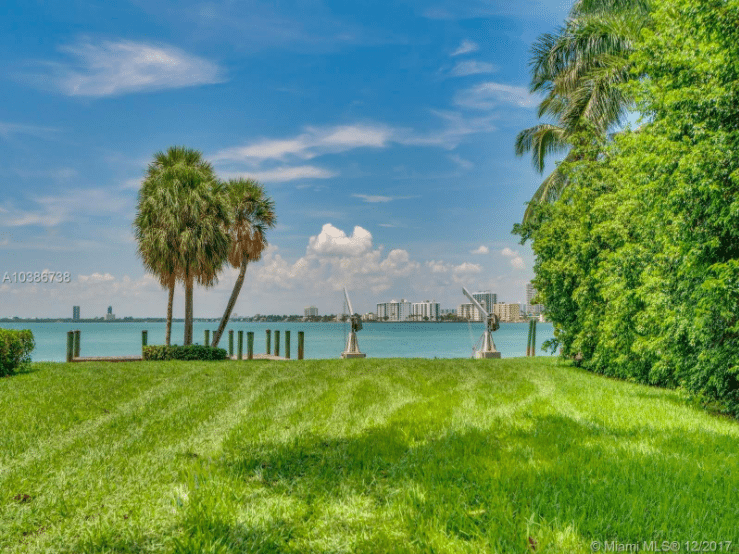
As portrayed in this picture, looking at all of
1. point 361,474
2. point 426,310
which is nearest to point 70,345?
point 361,474

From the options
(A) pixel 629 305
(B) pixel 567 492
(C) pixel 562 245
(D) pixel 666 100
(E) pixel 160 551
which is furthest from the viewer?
(C) pixel 562 245

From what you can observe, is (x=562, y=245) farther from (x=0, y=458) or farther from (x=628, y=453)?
(x=0, y=458)

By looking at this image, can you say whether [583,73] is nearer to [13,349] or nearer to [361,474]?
[361,474]

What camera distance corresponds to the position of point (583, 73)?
18.2m

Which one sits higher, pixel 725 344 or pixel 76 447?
pixel 725 344

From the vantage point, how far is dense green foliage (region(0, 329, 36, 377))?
39.0 feet

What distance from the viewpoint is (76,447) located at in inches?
198

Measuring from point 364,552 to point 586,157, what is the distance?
1407 centimetres

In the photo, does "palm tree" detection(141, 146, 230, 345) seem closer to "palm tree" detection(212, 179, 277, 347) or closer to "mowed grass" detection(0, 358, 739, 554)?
"palm tree" detection(212, 179, 277, 347)

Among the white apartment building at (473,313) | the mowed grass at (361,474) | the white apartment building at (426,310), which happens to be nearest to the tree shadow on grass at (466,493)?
the mowed grass at (361,474)

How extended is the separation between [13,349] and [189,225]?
945 cm

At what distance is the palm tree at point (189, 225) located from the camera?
20.2 metres

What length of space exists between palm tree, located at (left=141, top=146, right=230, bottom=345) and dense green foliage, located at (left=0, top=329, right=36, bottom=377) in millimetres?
7271

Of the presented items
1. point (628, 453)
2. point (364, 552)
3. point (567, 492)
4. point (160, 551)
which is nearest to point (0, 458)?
point (160, 551)
